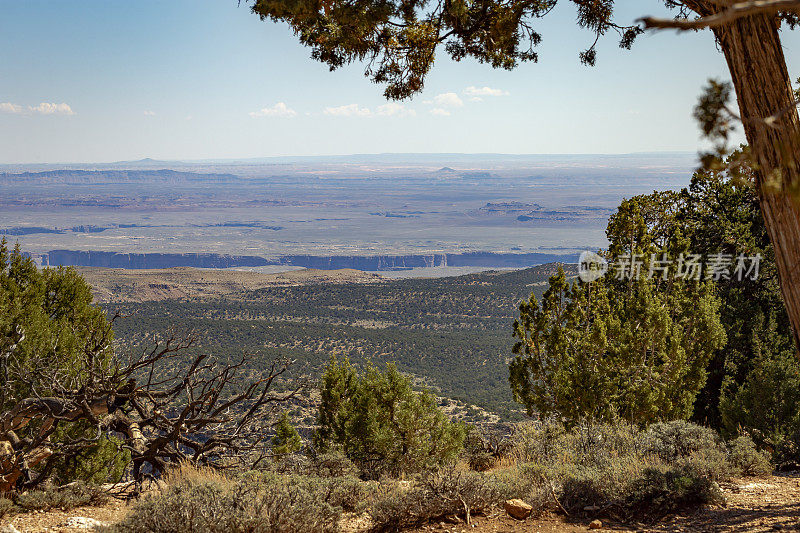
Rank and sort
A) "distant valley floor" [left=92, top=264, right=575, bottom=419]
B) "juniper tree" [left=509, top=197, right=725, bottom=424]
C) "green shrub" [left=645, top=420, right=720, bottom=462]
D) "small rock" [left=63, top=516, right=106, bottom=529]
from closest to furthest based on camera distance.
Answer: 1. "small rock" [left=63, top=516, right=106, bottom=529]
2. "green shrub" [left=645, top=420, right=720, bottom=462]
3. "juniper tree" [left=509, top=197, right=725, bottom=424]
4. "distant valley floor" [left=92, top=264, right=575, bottom=419]

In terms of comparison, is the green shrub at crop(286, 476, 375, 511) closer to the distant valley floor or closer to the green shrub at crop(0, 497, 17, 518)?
the green shrub at crop(0, 497, 17, 518)

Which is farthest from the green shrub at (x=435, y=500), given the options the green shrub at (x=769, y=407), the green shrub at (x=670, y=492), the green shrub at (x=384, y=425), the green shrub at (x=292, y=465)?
the green shrub at (x=769, y=407)

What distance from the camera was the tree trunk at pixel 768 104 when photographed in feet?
14.3

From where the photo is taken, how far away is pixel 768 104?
447 centimetres

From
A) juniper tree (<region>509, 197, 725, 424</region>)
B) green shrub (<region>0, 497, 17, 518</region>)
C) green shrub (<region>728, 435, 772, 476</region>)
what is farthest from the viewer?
juniper tree (<region>509, 197, 725, 424</region>)

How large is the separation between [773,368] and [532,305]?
4.19 meters

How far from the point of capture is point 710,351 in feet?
38.7

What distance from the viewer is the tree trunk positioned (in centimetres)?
436

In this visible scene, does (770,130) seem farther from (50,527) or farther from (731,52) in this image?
(50,527)

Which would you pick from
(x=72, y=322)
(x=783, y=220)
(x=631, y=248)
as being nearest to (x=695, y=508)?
(x=783, y=220)

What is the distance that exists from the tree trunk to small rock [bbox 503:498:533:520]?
2713 millimetres

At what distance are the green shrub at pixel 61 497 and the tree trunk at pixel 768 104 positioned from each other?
736 cm

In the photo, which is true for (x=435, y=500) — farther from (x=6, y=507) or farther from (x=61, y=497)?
(x=6, y=507)

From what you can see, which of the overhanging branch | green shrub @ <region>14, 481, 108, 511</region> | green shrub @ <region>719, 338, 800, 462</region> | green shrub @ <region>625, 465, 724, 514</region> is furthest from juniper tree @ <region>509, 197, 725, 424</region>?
the overhanging branch
